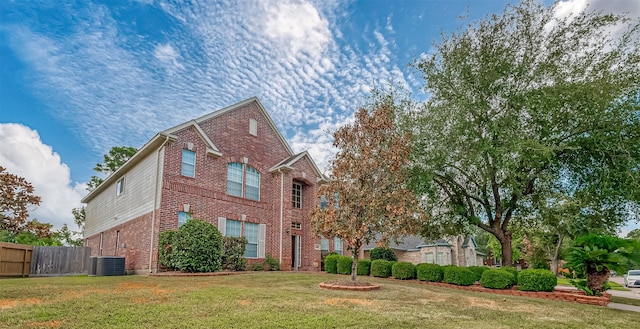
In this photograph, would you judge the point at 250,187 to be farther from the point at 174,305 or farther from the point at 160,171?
the point at 174,305

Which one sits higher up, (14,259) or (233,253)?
(233,253)

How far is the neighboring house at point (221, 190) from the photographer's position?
50.5 feet

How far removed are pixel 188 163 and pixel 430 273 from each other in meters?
11.1

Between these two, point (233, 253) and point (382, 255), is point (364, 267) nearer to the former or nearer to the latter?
point (382, 255)

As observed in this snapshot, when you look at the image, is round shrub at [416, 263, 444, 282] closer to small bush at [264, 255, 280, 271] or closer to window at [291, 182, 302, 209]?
small bush at [264, 255, 280, 271]

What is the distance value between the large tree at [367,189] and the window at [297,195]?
387 inches

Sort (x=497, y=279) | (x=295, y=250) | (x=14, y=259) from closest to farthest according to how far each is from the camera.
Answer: (x=497, y=279), (x=14, y=259), (x=295, y=250)

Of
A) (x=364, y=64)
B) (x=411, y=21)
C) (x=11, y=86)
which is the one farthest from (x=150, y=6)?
(x=411, y=21)

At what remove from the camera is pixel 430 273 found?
45.3ft

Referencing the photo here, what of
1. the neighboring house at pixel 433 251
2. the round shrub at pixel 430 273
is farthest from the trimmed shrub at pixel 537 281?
the neighboring house at pixel 433 251

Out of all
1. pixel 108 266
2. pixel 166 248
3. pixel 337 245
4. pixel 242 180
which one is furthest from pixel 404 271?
pixel 108 266

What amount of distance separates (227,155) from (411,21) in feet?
33.9

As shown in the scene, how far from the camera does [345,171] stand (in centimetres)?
1059

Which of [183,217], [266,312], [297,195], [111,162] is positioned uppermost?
[111,162]
